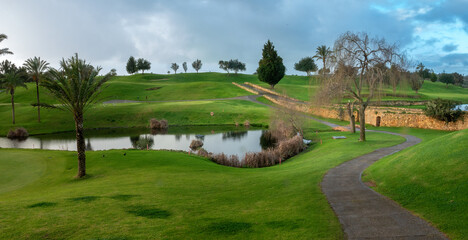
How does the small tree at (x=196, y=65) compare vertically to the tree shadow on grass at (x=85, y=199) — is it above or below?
above

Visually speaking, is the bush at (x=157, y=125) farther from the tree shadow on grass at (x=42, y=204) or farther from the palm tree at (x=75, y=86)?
the tree shadow on grass at (x=42, y=204)

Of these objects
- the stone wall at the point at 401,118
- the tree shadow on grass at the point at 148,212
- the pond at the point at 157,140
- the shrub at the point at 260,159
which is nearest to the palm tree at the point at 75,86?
the tree shadow on grass at the point at 148,212

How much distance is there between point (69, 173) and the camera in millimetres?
21156

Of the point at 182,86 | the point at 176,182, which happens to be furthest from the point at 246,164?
the point at 182,86

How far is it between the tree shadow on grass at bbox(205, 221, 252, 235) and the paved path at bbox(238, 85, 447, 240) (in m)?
3.03

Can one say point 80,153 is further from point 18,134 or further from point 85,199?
point 18,134

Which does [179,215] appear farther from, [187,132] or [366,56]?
[187,132]

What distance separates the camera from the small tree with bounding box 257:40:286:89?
89250 mm

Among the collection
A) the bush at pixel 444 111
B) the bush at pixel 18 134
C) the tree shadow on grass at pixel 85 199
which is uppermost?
the bush at pixel 444 111

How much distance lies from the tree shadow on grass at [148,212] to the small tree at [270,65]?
3195 inches

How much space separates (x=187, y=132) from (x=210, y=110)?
51.6 feet

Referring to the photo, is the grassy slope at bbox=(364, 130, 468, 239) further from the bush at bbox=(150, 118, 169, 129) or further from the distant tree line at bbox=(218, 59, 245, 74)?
the distant tree line at bbox=(218, 59, 245, 74)

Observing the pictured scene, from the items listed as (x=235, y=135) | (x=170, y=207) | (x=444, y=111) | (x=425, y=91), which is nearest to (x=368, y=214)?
(x=170, y=207)

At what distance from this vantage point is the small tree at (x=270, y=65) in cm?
8925
